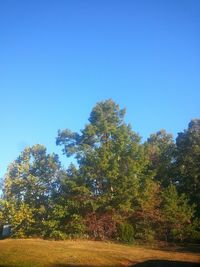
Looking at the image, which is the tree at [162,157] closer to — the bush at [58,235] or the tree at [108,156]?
the tree at [108,156]

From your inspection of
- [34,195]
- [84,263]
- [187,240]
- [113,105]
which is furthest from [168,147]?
[84,263]

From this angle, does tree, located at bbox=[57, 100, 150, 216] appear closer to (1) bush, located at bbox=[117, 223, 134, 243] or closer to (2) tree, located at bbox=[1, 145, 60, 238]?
(1) bush, located at bbox=[117, 223, 134, 243]

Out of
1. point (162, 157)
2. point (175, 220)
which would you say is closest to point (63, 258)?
point (175, 220)

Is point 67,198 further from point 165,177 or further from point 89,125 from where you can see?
point 165,177

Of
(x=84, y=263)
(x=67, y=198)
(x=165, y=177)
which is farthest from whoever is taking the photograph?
(x=165, y=177)

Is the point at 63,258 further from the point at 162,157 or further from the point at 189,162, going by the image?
the point at 162,157

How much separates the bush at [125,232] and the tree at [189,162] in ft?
36.0

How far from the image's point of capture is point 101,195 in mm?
33000

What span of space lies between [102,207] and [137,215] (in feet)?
12.6

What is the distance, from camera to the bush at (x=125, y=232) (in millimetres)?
30327

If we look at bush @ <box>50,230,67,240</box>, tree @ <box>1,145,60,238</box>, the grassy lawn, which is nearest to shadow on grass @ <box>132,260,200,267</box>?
the grassy lawn

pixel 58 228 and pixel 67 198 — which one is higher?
pixel 67 198

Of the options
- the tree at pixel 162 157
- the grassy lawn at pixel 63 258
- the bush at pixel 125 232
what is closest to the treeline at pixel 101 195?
the bush at pixel 125 232

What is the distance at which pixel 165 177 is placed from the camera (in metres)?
42.7
